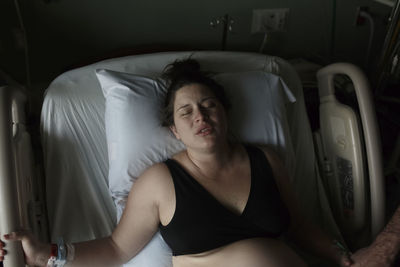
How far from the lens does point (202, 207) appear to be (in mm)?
1203

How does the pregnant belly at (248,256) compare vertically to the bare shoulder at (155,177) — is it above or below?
below

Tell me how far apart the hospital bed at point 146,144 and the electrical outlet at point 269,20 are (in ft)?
1.47

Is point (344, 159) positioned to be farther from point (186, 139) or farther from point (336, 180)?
point (186, 139)

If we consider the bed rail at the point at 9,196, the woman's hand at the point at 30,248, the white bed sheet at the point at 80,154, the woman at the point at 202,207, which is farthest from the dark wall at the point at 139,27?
the woman's hand at the point at 30,248

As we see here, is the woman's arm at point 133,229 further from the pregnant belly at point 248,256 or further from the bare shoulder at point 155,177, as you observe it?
the pregnant belly at point 248,256

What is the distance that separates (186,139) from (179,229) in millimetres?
294

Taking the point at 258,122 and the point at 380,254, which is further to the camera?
the point at 258,122

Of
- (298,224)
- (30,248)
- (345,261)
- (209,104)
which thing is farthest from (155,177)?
(345,261)

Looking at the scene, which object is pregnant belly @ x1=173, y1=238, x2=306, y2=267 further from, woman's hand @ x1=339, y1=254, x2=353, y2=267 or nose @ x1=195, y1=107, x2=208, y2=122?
nose @ x1=195, y1=107, x2=208, y2=122

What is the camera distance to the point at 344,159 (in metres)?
1.54

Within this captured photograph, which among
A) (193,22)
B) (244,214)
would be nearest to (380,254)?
(244,214)

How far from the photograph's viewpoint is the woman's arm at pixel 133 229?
47.3 inches

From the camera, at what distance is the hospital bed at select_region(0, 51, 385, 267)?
4.48 ft

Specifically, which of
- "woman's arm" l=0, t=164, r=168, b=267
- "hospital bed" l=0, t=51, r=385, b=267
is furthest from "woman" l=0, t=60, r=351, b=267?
"hospital bed" l=0, t=51, r=385, b=267
